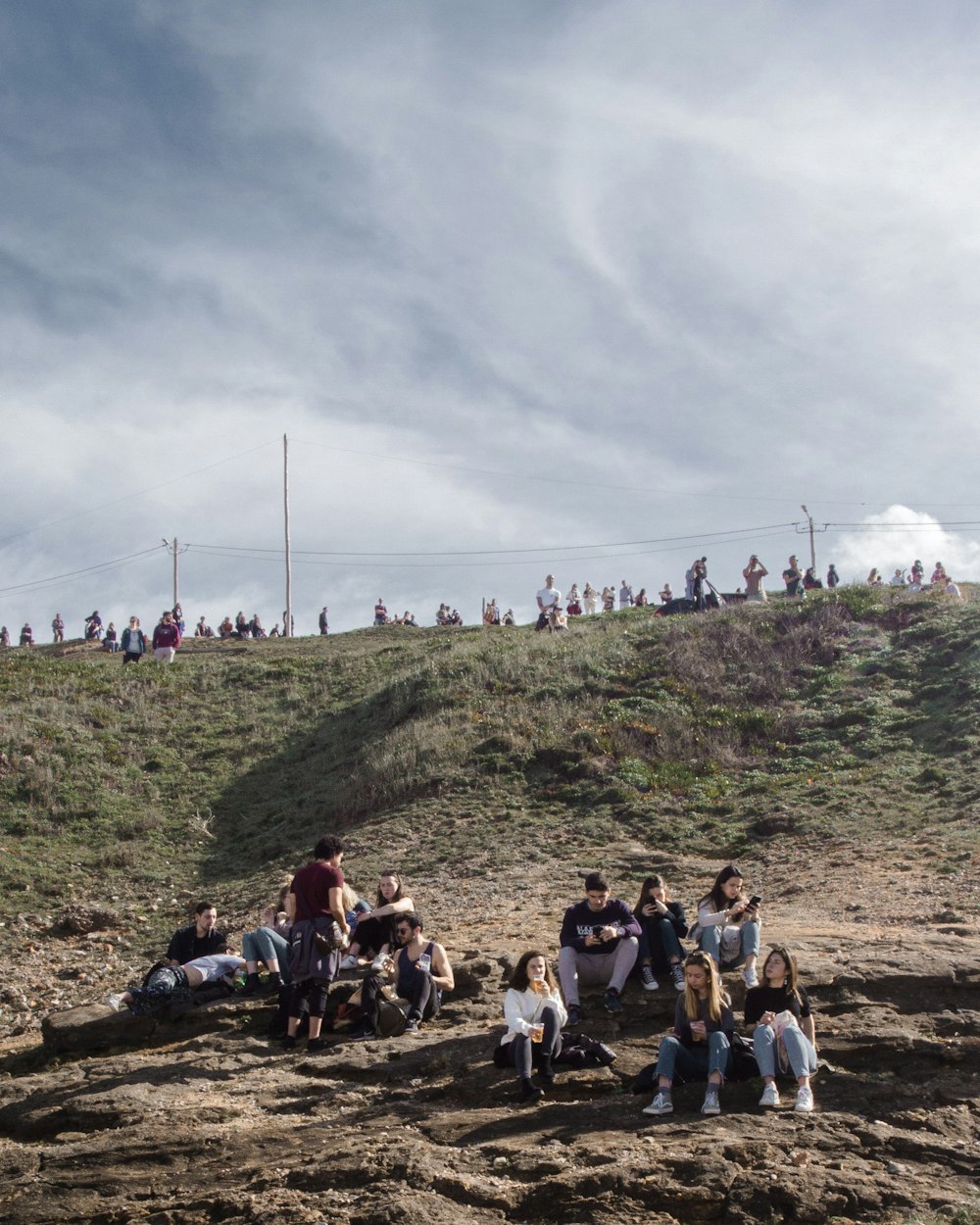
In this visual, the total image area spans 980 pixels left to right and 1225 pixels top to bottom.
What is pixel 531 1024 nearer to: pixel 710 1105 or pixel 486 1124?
pixel 486 1124

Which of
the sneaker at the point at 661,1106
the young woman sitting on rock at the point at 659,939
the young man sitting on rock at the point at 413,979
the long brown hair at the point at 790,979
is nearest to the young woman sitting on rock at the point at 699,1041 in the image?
the sneaker at the point at 661,1106

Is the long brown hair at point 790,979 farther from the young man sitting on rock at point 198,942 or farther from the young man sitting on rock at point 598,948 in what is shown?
the young man sitting on rock at point 198,942

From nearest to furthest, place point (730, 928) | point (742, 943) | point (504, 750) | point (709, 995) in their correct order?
1. point (709, 995)
2. point (742, 943)
3. point (730, 928)
4. point (504, 750)

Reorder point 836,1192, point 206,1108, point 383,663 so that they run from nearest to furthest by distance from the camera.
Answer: point 836,1192 → point 206,1108 → point 383,663

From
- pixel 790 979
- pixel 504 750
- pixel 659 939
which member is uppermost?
pixel 504 750

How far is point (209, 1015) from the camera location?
10336 mm

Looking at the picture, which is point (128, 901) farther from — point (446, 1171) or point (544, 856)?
point (446, 1171)

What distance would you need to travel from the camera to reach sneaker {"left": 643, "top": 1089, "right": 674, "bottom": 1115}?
802 cm

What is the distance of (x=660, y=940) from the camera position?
10.0m

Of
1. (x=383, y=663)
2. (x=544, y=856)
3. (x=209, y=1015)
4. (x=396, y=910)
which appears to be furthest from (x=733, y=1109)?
(x=383, y=663)

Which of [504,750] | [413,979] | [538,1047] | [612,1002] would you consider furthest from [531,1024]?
[504,750]

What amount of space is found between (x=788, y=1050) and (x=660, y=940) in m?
1.98

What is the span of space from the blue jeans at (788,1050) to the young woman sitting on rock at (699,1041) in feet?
0.71

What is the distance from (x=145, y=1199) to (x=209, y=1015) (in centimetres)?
281
